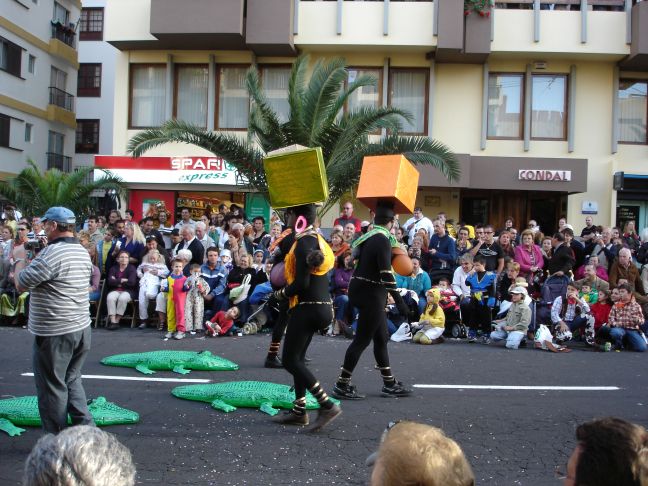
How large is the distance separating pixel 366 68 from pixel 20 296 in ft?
39.1

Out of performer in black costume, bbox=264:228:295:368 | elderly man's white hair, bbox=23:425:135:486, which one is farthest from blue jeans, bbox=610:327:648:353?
elderly man's white hair, bbox=23:425:135:486

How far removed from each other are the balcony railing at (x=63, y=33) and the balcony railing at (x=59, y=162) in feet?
17.5

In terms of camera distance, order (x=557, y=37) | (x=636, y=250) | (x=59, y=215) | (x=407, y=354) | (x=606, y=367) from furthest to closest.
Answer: (x=557, y=37), (x=636, y=250), (x=407, y=354), (x=606, y=367), (x=59, y=215)

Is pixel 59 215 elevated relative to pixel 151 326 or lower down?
elevated

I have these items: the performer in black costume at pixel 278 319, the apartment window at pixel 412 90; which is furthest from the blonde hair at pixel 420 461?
the apartment window at pixel 412 90

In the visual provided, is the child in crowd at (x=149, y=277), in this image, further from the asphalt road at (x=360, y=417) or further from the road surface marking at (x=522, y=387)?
the road surface marking at (x=522, y=387)

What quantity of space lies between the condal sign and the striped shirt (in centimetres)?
1616

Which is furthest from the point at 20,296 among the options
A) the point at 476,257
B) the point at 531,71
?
the point at 531,71

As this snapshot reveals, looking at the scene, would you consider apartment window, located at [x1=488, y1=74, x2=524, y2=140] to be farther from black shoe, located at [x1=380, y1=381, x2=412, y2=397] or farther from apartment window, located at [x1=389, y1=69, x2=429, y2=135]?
black shoe, located at [x1=380, y1=381, x2=412, y2=397]

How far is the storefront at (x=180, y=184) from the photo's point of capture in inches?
805

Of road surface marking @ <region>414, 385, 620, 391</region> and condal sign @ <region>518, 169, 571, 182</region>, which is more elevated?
condal sign @ <region>518, 169, 571, 182</region>

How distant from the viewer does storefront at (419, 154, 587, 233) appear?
1948 centimetres

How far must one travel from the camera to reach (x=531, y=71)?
20.4m

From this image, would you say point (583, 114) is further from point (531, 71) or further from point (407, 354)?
point (407, 354)
